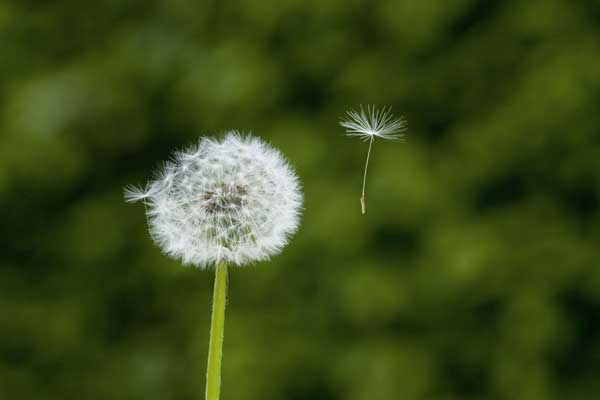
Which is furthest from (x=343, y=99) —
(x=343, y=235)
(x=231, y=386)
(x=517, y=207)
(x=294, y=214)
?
(x=294, y=214)

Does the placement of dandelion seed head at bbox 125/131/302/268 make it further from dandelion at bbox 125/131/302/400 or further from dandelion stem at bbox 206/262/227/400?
dandelion stem at bbox 206/262/227/400

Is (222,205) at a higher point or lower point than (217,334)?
higher

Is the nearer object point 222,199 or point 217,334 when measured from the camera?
point 217,334

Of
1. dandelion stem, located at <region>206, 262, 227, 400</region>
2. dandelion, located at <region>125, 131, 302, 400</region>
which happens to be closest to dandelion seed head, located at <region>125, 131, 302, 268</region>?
dandelion, located at <region>125, 131, 302, 400</region>

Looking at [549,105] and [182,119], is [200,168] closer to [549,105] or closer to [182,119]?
[182,119]

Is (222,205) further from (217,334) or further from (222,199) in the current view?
(217,334)

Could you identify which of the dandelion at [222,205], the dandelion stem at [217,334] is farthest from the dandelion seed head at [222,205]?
the dandelion stem at [217,334]

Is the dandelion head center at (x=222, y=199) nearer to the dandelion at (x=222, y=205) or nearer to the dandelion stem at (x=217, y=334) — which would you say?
the dandelion at (x=222, y=205)

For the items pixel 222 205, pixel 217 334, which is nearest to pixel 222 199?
pixel 222 205
